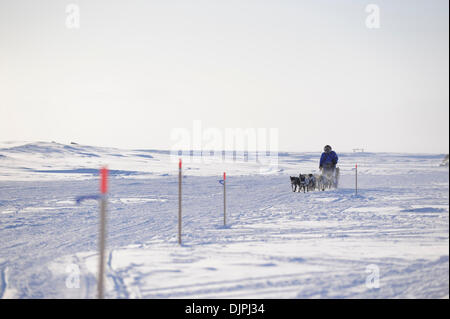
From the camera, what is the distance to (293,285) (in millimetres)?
4449

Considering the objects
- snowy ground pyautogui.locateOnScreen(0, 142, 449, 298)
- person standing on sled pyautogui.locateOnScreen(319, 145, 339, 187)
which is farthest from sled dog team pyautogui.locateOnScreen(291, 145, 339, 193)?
snowy ground pyautogui.locateOnScreen(0, 142, 449, 298)

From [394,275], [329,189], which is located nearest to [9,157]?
[329,189]

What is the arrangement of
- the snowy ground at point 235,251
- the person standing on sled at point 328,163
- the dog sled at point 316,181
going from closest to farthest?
the snowy ground at point 235,251, the dog sled at point 316,181, the person standing on sled at point 328,163

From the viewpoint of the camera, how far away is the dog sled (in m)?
15.5

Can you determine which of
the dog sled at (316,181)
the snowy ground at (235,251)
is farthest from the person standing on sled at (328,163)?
the snowy ground at (235,251)

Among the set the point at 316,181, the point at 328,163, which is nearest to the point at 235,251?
the point at 316,181

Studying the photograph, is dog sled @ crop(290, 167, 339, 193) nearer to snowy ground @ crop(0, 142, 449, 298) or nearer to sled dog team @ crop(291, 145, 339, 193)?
sled dog team @ crop(291, 145, 339, 193)

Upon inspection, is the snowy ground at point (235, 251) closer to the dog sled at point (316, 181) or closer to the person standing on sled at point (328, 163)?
the dog sled at point (316, 181)

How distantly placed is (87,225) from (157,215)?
74.4 inches

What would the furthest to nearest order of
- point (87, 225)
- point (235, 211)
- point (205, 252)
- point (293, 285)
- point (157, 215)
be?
1. point (235, 211)
2. point (157, 215)
3. point (87, 225)
4. point (205, 252)
5. point (293, 285)

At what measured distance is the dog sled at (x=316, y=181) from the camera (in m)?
15.5

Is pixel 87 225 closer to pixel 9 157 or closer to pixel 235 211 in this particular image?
pixel 235 211

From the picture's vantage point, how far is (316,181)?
16047 mm

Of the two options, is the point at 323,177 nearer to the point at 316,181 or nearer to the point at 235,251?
the point at 316,181
